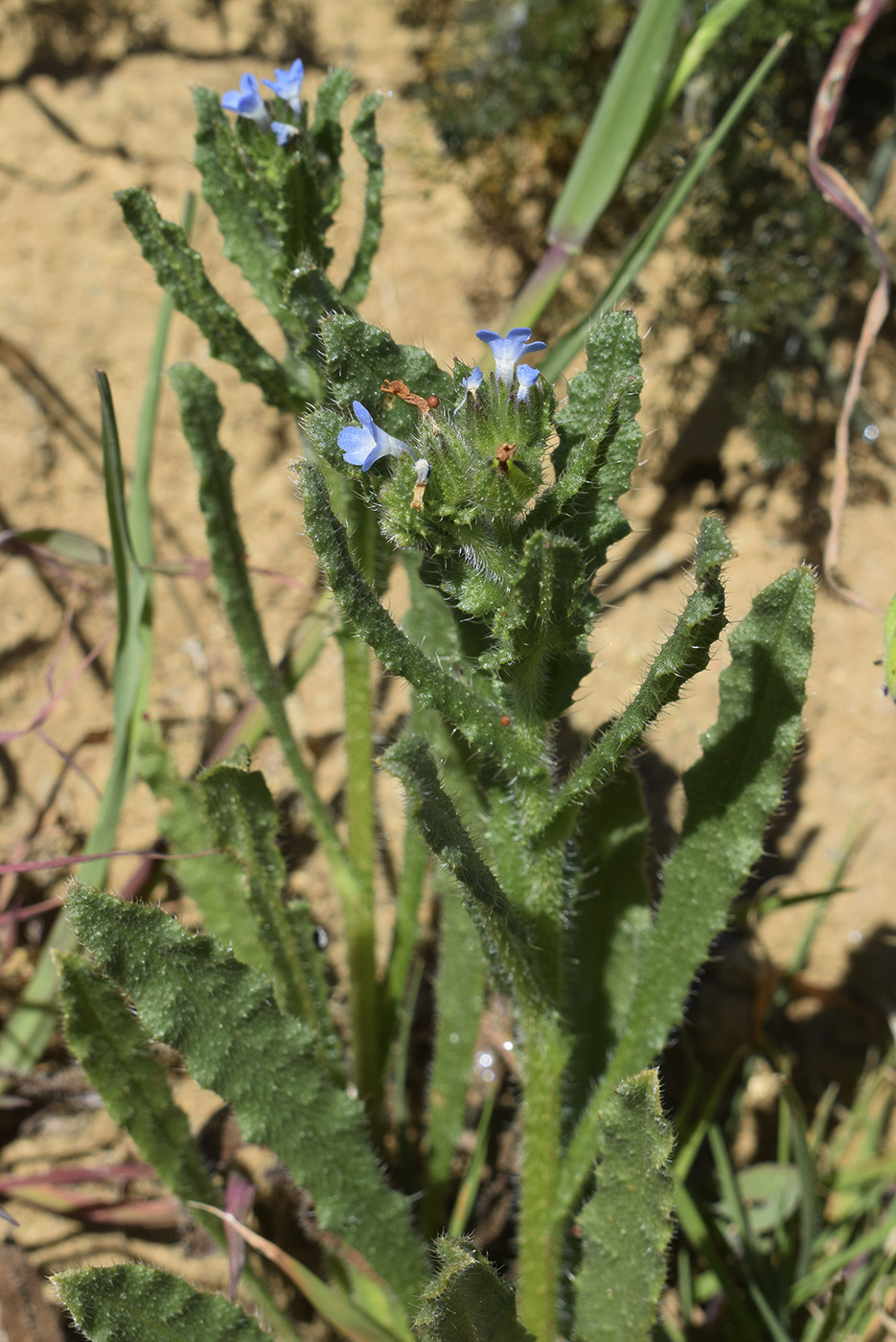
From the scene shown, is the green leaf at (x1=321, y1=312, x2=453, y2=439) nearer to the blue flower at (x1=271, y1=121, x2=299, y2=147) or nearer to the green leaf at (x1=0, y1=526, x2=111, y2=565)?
the blue flower at (x1=271, y1=121, x2=299, y2=147)

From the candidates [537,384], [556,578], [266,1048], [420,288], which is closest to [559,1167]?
[266,1048]

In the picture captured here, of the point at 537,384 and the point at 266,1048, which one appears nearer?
the point at 537,384

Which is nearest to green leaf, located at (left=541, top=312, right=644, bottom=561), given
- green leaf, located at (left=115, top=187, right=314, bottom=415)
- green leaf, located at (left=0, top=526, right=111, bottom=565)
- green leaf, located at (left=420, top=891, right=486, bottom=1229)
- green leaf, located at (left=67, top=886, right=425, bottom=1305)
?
green leaf, located at (left=115, top=187, right=314, bottom=415)

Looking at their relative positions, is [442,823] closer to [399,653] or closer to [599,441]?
[399,653]

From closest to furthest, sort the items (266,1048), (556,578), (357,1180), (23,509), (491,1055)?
(556,578)
(266,1048)
(357,1180)
(491,1055)
(23,509)

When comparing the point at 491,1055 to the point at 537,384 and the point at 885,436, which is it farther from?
the point at 885,436

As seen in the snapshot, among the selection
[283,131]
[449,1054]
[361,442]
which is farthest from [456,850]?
[283,131]
